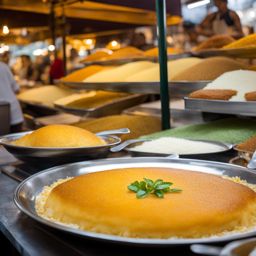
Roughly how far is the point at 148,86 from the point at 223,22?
1254 mm

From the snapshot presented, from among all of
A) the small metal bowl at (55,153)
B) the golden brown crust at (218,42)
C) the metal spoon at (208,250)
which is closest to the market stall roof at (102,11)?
the golden brown crust at (218,42)

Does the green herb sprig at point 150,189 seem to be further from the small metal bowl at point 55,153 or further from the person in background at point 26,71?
the person in background at point 26,71

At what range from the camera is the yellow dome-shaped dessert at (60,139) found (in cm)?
134

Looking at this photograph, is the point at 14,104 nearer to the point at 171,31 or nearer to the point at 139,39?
the point at 139,39

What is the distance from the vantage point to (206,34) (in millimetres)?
3295

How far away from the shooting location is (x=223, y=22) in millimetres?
3100

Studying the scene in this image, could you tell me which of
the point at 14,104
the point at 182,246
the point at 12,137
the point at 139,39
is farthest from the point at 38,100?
the point at 182,246

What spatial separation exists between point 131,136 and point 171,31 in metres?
8.19

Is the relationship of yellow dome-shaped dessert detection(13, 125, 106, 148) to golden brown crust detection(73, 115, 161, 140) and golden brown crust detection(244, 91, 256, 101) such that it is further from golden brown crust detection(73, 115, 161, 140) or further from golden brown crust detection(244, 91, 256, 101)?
golden brown crust detection(73, 115, 161, 140)

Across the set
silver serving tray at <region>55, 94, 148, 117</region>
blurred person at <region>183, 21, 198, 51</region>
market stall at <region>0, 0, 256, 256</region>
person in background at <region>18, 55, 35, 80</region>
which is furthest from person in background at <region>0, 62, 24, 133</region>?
person in background at <region>18, 55, 35, 80</region>

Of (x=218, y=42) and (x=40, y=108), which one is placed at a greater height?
(x=218, y=42)

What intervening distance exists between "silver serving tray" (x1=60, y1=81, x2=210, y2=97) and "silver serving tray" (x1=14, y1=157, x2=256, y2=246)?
28.4 inches

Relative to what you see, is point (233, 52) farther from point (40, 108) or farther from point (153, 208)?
point (40, 108)

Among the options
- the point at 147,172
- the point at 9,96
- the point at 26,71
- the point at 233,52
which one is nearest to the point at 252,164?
the point at 147,172
